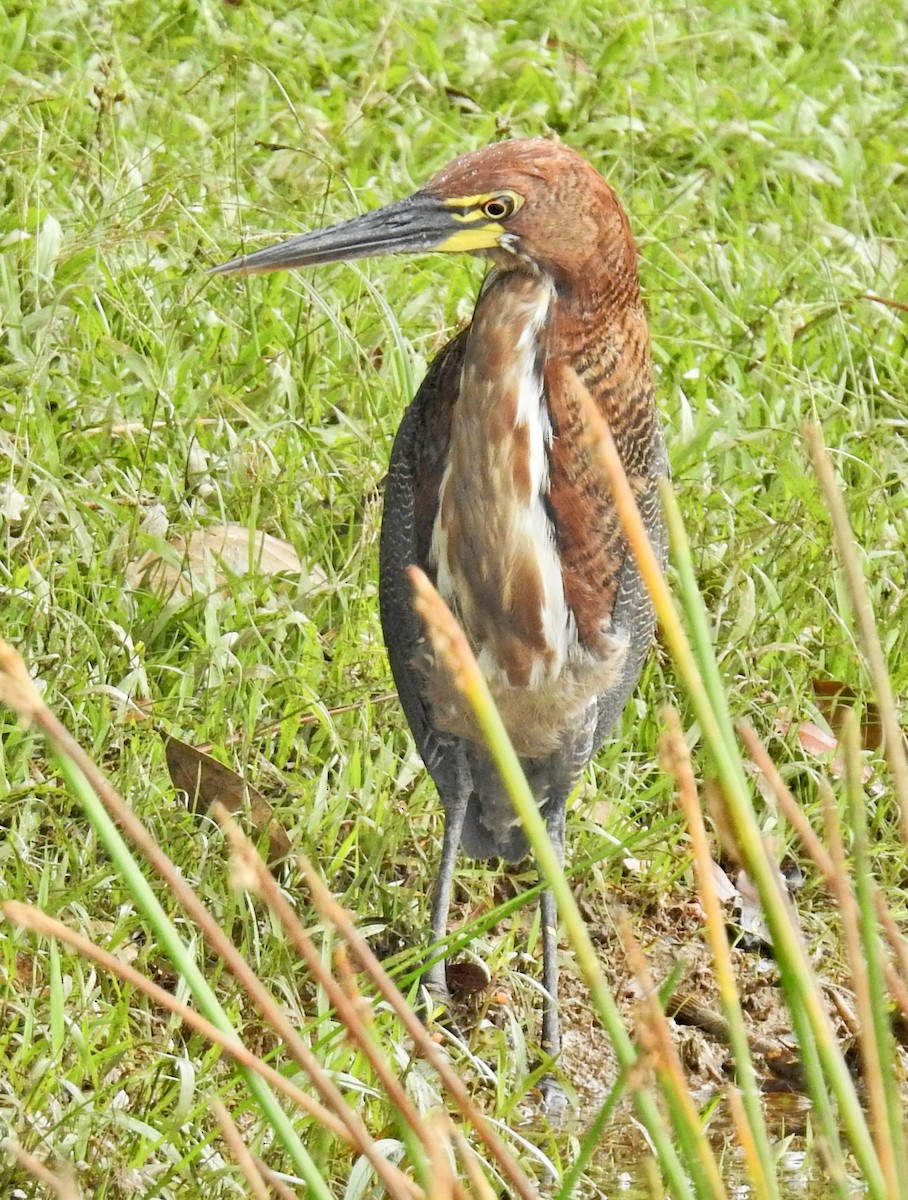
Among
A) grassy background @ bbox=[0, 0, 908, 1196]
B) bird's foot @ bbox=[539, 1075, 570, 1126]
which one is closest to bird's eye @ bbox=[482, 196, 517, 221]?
grassy background @ bbox=[0, 0, 908, 1196]

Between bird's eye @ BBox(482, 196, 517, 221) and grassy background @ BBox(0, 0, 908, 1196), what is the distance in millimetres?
1024

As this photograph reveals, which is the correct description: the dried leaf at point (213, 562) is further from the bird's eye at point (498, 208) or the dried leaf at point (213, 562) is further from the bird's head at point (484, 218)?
the bird's eye at point (498, 208)

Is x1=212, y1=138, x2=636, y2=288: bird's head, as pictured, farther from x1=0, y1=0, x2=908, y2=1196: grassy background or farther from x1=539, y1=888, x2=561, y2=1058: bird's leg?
x1=539, y1=888, x2=561, y2=1058: bird's leg

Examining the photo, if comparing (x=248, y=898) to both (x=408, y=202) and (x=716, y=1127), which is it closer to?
(x=716, y=1127)

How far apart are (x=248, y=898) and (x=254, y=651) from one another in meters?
0.72

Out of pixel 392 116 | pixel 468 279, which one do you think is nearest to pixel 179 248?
pixel 468 279

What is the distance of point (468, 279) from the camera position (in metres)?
5.33

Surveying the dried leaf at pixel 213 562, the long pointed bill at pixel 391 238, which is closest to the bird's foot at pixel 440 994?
the dried leaf at pixel 213 562

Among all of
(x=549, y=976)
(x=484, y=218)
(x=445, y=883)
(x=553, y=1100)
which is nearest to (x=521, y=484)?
(x=484, y=218)

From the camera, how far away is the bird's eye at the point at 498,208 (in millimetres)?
3125

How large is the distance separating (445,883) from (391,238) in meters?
1.19

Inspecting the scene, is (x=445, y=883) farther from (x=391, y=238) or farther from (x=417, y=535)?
(x=391, y=238)

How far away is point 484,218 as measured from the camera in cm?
314

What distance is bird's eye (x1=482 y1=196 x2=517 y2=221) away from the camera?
312 cm
